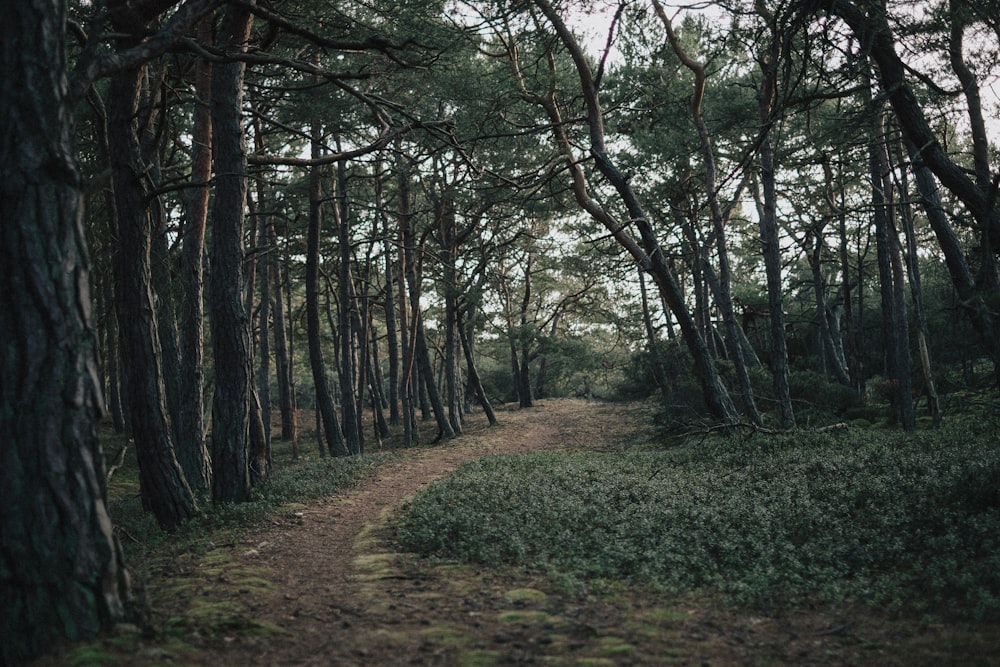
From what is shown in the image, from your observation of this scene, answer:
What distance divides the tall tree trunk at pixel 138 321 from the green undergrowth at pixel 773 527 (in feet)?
9.62

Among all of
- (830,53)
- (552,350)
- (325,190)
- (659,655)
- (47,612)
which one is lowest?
(659,655)

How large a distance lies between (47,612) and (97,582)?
0.92 feet

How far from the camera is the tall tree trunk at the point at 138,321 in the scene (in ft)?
26.9

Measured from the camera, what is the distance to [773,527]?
7.16 metres

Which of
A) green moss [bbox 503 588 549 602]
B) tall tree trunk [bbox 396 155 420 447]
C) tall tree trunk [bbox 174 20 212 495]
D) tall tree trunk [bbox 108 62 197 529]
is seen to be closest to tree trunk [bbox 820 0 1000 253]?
green moss [bbox 503 588 549 602]

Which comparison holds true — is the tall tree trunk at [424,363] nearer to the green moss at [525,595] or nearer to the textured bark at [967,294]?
the textured bark at [967,294]

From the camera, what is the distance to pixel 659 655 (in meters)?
4.35

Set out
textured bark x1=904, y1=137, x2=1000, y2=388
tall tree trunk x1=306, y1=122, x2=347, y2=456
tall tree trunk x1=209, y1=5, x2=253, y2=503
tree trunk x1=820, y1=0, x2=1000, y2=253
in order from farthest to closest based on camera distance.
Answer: tall tree trunk x1=306, y1=122, x2=347, y2=456 < tall tree trunk x1=209, y1=5, x2=253, y2=503 < textured bark x1=904, y1=137, x2=1000, y2=388 < tree trunk x1=820, y1=0, x2=1000, y2=253

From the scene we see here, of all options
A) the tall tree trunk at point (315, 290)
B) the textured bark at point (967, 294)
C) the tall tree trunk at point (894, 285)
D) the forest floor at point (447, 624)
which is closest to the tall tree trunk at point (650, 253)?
the tall tree trunk at point (894, 285)

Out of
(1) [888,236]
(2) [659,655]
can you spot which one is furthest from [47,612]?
(1) [888,236]

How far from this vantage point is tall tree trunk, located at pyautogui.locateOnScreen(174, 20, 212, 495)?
1069 cm

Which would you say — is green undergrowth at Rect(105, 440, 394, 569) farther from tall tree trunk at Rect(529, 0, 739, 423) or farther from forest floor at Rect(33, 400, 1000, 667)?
tall tree trunk at Rect(529, 0, 739, 423)

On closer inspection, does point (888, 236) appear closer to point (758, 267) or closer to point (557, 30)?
point (557, 30)

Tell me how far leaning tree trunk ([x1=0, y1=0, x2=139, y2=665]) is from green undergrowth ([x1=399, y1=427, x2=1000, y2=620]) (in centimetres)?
357
